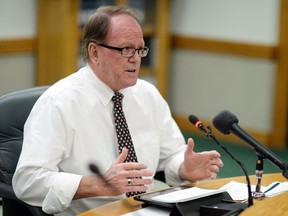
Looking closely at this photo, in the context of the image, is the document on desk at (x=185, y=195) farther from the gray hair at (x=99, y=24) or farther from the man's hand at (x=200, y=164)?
the gray hair at (x=99, y=24)

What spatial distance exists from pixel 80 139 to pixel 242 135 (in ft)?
2.32

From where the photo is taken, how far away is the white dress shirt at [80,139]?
2258 millimetres

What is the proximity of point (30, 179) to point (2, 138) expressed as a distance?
0.97 ft

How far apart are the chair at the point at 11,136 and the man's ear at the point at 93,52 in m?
0.30

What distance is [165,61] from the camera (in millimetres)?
5727

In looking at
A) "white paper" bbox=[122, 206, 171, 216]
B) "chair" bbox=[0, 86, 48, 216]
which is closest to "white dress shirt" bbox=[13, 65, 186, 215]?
"chair" bbox=[0, 86, 48, 216]

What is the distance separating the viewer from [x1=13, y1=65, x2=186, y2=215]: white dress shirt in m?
2.26

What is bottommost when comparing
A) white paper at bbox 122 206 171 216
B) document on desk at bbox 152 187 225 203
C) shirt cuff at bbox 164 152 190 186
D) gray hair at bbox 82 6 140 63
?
shirt cuff at bbox 164 152 190 186

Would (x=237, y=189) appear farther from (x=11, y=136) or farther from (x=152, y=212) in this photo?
(x=11, y=136)

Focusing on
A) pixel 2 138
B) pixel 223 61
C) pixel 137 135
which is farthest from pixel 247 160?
pixel 2 138

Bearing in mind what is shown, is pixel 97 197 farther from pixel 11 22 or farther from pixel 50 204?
pixel 11 22

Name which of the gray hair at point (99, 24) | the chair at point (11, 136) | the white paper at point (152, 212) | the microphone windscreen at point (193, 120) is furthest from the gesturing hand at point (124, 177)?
the gray hair at point (99, 24)

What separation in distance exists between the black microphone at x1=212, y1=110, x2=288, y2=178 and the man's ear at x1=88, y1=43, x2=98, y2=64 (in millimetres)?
692

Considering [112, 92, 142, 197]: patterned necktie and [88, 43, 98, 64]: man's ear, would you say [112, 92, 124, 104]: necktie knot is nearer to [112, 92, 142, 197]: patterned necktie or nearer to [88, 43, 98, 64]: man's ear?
[112, 92, 142, 197]: patterned necktie
